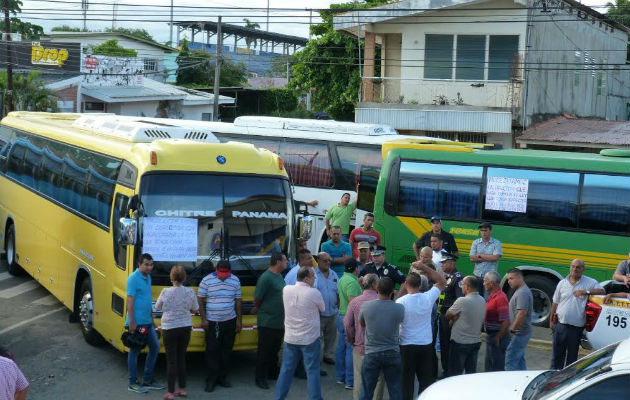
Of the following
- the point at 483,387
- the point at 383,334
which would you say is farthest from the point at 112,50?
the point at 483,387

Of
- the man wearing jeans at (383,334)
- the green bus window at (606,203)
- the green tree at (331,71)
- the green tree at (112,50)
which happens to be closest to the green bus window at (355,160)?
the green bus window at (606,203)

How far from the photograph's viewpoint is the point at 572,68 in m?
36.9

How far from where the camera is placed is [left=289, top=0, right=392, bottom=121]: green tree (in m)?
40.5

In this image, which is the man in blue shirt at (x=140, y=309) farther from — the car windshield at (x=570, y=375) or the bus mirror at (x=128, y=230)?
the car windshield at (x=570, y=375)

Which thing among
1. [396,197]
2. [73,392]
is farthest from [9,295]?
[396,197]

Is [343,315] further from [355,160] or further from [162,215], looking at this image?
[355,160]

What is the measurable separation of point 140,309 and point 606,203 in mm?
8252

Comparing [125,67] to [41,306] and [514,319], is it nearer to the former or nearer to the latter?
[41,306]

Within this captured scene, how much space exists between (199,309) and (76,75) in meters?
43.5

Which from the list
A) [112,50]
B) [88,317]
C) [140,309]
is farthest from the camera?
[112,50]

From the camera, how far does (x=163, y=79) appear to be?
6594 centimetres

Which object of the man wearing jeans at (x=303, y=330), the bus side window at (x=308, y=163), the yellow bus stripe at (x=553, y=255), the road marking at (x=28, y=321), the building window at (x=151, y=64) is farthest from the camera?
the building window at (x=151, y=64)

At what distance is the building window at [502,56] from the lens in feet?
101

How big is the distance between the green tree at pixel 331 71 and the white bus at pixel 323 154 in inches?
800
